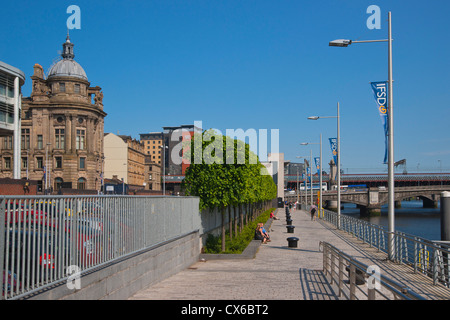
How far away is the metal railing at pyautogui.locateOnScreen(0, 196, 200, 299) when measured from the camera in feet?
18.8

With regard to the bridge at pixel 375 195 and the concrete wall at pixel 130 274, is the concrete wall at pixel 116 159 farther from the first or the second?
the concrete wall at pixel 130 274

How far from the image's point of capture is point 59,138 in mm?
80125

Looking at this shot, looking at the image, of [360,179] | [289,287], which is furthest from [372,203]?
A: [289,287]

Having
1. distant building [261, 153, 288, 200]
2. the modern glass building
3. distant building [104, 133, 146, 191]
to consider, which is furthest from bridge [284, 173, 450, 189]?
the modern glass building

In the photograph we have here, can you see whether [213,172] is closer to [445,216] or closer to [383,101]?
[383,101]

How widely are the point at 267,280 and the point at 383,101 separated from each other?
9.26 m

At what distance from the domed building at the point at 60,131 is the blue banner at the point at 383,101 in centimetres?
6791

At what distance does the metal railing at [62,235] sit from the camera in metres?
5.72

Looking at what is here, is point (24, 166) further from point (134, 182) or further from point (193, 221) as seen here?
point (193, 221)

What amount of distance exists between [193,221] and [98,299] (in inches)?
370

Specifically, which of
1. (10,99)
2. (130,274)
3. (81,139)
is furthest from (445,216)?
(81,139)

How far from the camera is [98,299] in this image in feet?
26.1

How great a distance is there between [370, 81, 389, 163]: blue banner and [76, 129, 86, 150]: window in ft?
232

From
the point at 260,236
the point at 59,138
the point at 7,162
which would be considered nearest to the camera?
the point at 260,236
